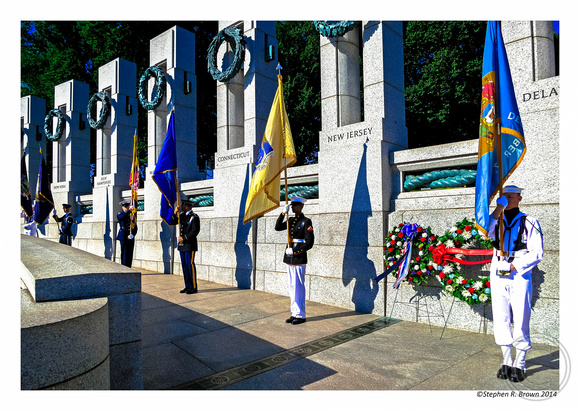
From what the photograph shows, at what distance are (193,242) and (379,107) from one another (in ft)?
16.3

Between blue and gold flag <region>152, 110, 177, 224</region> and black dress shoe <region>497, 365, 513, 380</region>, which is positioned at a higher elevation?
blue and gold flag <region>152, 110, 177, 224</region>

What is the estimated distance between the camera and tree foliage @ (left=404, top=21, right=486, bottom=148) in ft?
47.9

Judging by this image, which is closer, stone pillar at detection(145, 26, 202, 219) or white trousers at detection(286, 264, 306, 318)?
white trousers at detection(286, 264, 306, 318)

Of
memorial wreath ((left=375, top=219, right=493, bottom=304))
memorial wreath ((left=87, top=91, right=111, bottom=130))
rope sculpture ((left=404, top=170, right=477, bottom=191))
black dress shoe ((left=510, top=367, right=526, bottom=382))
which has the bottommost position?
black dress shoe ((left=510, top=367, right=526, bottom=382))

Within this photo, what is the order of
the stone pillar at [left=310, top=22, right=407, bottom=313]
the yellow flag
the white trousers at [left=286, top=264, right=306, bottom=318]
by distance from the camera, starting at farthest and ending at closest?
the stone pillar at [left=310, top=22, right=407, bottom=313], the yellow flag, the white trousers at [left=286, top=264, right=306, bottom=318]

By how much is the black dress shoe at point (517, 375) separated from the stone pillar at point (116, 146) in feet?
42.3

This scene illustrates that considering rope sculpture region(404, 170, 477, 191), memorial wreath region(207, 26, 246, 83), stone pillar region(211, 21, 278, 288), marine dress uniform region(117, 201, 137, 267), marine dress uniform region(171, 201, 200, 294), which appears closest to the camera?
rope sculpture region(404, 170, 477, 191)

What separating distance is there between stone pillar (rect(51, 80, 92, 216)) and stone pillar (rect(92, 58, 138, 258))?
2.32m

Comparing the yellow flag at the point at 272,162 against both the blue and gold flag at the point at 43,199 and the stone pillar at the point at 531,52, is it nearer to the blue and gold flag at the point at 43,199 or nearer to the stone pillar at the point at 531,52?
the stone pillar at the point at 531,52

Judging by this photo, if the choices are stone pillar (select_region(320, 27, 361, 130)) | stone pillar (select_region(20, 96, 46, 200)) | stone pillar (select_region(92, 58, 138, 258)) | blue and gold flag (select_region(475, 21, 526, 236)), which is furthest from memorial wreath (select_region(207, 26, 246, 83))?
stone pillar (select_region(20, 96, 46, 200))

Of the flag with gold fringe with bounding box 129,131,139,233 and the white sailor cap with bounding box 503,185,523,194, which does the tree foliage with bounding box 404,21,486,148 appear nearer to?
the flag with gold fringe with bounding box 129,131,139,233

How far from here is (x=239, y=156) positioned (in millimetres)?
9414

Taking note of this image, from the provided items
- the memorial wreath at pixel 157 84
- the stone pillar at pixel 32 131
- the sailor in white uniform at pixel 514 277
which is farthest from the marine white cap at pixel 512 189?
the stone pillar at pixel 32 131

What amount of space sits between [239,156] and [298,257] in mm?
4053
